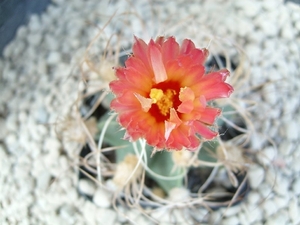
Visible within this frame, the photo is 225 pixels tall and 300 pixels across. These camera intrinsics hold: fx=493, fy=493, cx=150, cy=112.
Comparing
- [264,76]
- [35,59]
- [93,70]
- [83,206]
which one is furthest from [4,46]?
[264,76]

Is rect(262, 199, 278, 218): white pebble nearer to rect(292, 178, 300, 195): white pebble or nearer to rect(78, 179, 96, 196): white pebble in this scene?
rect(292, 178, 300, 195): white pebble

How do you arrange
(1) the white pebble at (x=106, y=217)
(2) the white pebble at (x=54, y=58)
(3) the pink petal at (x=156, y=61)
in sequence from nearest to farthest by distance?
(3) the pink petal at (x=156, y=61) < (1) the white pebble at (x=106, y=217) < (2) the white pebble at (x=54, y=58)

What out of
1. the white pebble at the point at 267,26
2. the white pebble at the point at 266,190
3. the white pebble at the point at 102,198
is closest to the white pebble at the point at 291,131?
the white pebble at the point at 266,190

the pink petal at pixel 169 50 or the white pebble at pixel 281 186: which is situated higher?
the pink petal at pixel 169 50

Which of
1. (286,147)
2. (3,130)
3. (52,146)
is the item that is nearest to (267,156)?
(286,147)

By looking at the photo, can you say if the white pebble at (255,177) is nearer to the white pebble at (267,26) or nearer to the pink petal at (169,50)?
the white pebble at (267,26)

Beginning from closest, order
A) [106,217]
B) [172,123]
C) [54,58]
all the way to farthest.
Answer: [172,123] < [106,217] < [54,58]

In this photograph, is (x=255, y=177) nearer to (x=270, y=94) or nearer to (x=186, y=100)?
(x=270, y=94)
